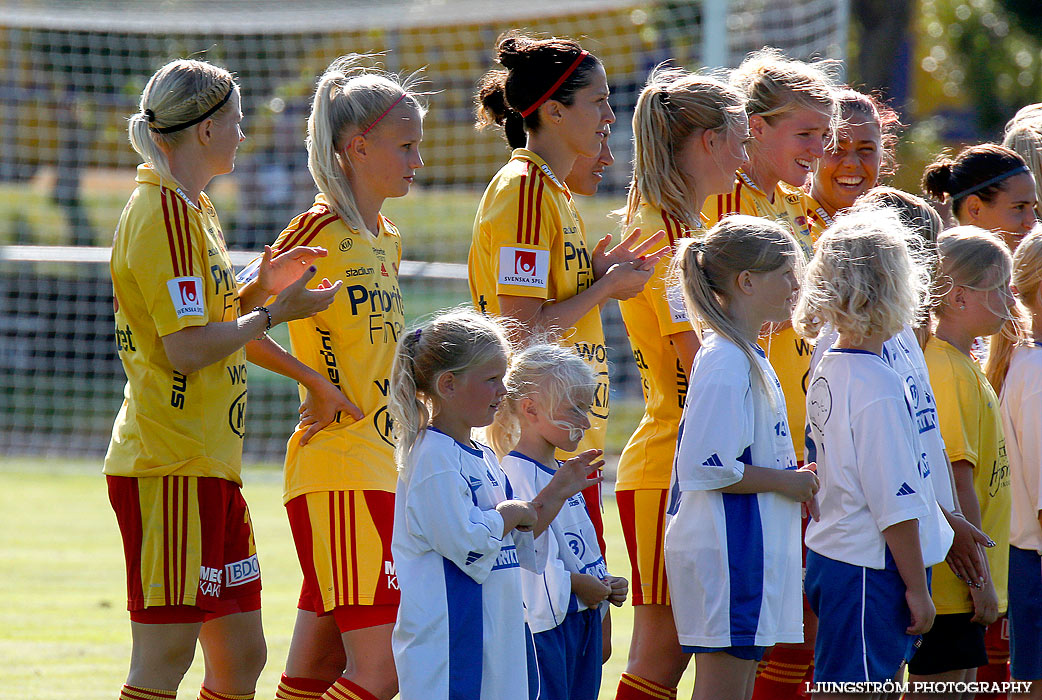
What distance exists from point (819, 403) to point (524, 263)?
832 millimetres

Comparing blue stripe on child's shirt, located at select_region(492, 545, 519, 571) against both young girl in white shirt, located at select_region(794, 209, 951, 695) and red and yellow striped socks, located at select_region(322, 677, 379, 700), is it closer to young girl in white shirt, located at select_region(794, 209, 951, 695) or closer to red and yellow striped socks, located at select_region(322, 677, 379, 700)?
red and yellow striped socks, located at select_region(322, 677, 379, 700)

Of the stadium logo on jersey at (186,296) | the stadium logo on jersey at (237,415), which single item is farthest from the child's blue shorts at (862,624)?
the stadium logo on jersey at (186,296)

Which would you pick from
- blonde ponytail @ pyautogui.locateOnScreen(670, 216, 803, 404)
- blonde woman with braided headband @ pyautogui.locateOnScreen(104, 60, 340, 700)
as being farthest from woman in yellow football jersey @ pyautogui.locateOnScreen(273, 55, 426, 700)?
blonde ponytail @ pyautogui.locateOnScreen(670, 216, 803, 404)

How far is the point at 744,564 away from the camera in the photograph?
2.78 m

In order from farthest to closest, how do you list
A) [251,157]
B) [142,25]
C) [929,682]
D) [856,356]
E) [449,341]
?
[251,157], [142,25], [929,682], [856,356], [449,341]

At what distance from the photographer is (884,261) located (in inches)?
118

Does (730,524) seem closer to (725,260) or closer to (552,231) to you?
(725,260)

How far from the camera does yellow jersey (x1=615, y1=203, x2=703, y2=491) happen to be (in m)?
3.31

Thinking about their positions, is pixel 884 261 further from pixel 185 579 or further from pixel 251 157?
pixel 251 157

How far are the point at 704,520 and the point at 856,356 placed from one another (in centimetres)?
57

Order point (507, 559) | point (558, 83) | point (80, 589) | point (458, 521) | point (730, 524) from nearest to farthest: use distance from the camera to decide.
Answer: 1. point (458, 521)
2. point (507, 559)
3. point (730, 524)
4. point (558, 83)
5. point (80, 589)

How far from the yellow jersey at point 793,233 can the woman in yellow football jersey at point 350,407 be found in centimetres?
94

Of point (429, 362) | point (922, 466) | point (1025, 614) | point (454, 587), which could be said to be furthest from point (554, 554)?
point (1025, 614)

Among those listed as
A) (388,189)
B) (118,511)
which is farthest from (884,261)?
(118,511)
